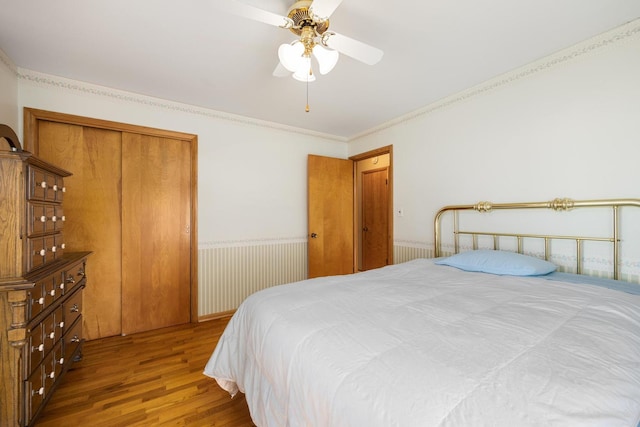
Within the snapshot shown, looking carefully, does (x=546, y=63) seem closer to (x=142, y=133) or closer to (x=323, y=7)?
(x=323, y=7)

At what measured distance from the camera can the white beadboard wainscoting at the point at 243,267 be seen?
2.94m

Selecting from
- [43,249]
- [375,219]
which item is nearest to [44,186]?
[43,249]

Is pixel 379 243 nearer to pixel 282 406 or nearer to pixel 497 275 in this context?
pixel 497 275

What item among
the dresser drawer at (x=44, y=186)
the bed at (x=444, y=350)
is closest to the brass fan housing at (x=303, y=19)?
the bed at (x=444, y=350)

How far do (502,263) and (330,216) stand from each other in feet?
7.25

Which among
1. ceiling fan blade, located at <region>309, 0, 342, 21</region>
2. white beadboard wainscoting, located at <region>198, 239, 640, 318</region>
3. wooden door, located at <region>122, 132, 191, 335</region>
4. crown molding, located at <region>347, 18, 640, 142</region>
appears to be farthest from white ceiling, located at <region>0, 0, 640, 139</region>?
white beadboard wainscoting, located at <region>198, 239, 640, 318</region>

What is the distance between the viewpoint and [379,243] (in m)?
4.60

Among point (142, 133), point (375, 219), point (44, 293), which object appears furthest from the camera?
point (375, 219)

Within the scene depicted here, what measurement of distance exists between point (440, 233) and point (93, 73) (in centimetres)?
347

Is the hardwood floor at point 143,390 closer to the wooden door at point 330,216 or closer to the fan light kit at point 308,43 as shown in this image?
the wooden door at point 330,216

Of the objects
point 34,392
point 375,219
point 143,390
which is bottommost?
point 143,390

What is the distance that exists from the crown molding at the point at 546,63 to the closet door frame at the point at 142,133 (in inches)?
99.6

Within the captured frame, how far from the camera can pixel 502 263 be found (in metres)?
1.86

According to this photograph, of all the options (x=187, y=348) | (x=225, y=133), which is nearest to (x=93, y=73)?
(x=225, y=133)
